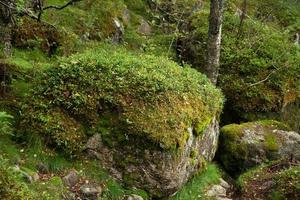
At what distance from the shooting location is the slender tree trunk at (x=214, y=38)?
12.3 meters

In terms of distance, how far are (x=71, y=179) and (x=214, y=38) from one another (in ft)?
20.8

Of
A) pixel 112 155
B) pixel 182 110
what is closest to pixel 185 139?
pixel 182 110

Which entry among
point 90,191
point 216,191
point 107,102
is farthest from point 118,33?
point 90,191

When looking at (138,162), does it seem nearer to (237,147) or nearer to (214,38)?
(237,147)

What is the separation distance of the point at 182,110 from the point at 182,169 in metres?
1.19

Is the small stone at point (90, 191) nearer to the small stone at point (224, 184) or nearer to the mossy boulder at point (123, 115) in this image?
the mossy boulder at point (123, 115)

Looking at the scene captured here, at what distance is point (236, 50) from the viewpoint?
14289 mm

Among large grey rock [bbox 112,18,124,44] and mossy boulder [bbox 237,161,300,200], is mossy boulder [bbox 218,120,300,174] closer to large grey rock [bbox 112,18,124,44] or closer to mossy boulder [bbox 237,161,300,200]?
mossy boulder [bbox 237,161,300,200]

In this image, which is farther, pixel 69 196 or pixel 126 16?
pixel 126 16

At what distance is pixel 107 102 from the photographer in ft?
28.8

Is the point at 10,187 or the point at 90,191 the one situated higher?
the point at 10,187

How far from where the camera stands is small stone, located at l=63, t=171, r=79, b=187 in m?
7.88

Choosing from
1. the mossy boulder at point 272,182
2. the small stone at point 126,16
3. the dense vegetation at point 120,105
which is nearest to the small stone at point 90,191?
the dense vegetation at point 120,105

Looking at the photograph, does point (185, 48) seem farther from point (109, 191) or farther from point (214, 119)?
point (109, 191)
